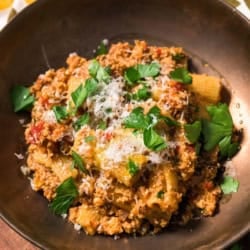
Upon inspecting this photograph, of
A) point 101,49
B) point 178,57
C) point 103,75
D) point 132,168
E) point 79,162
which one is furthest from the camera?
point 101,49

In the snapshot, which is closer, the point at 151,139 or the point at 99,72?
the point at 151,139

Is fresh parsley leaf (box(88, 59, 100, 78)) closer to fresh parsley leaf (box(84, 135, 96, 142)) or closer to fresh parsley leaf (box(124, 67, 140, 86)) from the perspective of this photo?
fresh parsley leaf (box(124, 67, 140, 86))

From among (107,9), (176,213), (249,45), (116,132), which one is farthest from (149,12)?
(176,213)

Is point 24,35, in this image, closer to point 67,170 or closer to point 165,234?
point 67,170

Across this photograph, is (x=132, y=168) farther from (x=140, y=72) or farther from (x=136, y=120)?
(x=140, y=72)

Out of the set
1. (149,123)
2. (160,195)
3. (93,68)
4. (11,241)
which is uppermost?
(93,68)

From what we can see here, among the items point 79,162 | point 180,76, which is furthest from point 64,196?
point 180,76

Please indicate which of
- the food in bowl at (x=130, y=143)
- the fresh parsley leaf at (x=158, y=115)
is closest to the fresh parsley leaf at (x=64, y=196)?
the food in bowl at (x=130, y=143)
